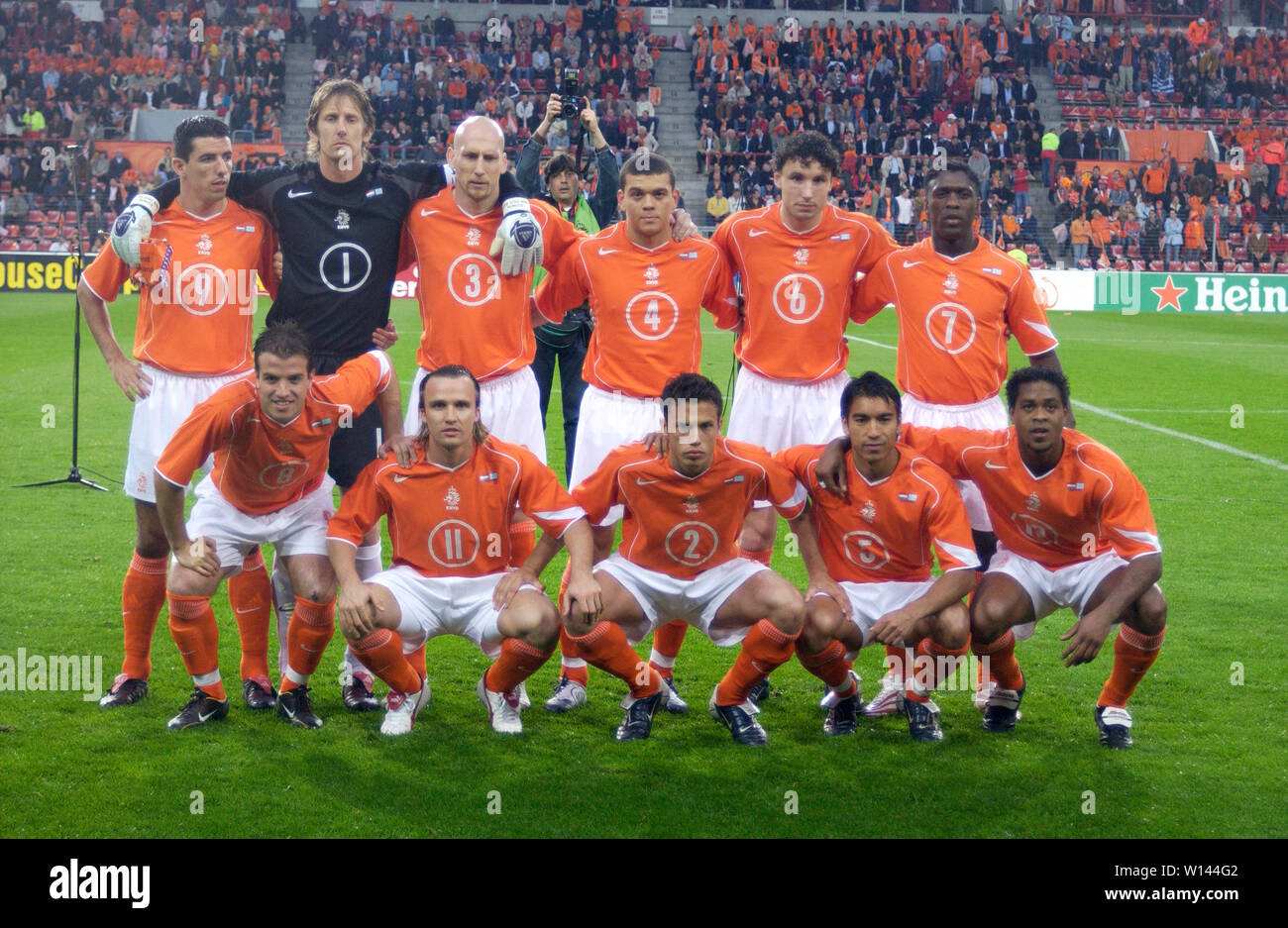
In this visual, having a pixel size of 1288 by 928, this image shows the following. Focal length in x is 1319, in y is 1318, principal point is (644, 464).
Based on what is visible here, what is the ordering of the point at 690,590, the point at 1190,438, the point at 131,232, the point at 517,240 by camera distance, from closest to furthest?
the point at 690,590 < the point at 131,232 < the point at 517,240 < the point at 1190,438

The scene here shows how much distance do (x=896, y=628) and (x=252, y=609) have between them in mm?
2441

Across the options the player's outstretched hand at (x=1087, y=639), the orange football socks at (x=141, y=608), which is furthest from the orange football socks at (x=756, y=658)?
the orange football socks at (x=141, y=608)

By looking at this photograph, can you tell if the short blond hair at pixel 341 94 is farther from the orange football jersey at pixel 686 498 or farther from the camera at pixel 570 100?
the orange football jersey at pixel 686 498

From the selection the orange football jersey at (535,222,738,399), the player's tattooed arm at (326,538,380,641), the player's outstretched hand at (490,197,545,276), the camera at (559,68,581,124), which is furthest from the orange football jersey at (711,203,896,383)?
the player's tattooed arm at (326,538,380,641)

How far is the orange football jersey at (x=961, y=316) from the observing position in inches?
213

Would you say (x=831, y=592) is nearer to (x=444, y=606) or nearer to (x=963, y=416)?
(x=963, y=416)

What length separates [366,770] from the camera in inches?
173

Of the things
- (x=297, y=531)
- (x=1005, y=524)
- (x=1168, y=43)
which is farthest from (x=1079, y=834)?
(x=1168, y=43)

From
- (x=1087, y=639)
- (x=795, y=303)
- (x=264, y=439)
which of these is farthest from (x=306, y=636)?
(x=1087, y=639)

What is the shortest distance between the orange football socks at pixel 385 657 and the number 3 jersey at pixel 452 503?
1.02ft

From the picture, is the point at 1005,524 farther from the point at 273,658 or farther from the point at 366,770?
the point at 273,658

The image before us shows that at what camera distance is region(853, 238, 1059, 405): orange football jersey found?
213 inches

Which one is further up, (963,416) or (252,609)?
(963,416)

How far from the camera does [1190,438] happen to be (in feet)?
37.9
